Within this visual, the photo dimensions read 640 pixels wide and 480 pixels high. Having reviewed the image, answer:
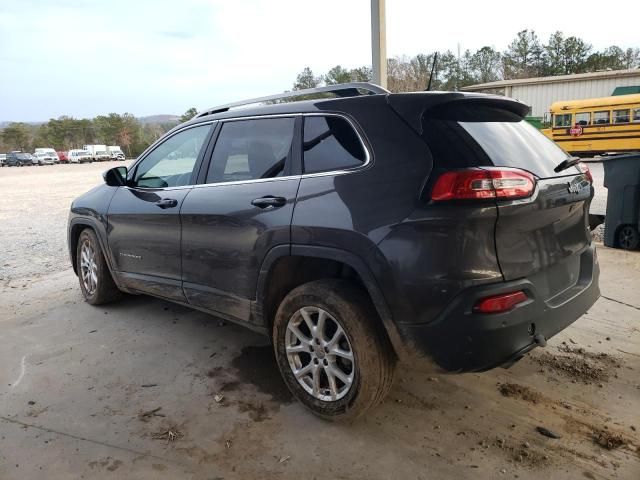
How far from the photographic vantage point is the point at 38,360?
3812 millimetres

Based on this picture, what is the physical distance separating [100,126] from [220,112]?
93.5 meters

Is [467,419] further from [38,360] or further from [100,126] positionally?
[100,126]

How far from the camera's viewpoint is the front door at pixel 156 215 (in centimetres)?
373

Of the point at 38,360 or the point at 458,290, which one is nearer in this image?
the point at 458,290

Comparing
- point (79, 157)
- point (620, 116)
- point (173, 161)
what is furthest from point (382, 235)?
point (79, 157)

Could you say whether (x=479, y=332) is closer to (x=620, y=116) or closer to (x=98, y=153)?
(x=620, y=116)

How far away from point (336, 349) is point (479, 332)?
79cm

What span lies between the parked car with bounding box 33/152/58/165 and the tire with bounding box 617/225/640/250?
65.2 metres

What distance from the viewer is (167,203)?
3.74m

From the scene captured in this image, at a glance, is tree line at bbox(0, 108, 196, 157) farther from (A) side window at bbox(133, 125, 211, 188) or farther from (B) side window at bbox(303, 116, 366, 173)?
(B) side window at bbox(303, 116, 366, 173)

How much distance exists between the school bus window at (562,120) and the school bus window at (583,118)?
1.20 feet

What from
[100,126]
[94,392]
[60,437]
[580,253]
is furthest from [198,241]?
[100,126]

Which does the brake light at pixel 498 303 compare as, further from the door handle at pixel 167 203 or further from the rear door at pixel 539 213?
the door handle at pixel 167 203

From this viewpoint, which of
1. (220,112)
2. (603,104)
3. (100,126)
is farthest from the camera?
(100,126)
